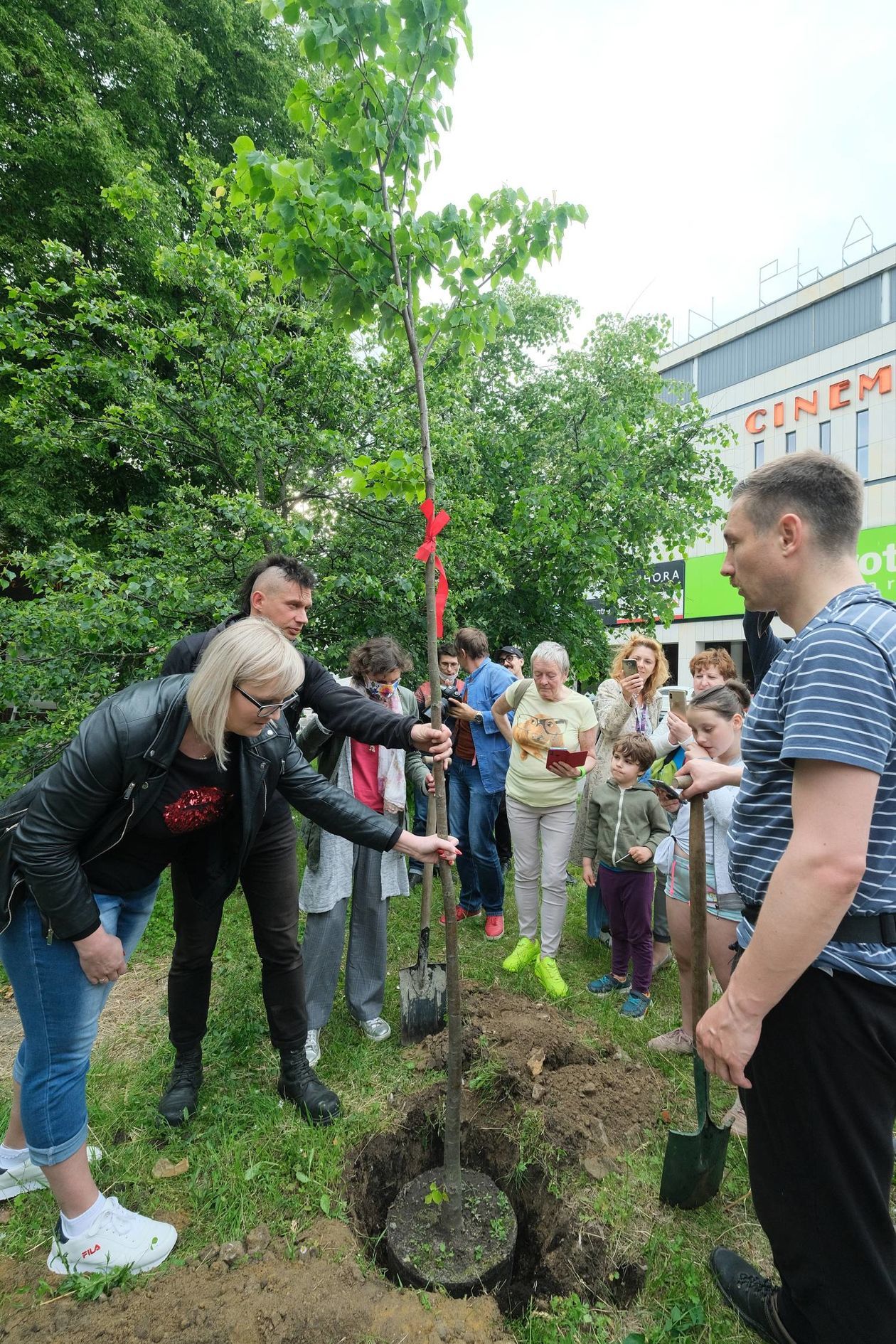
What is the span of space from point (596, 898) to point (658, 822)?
1.04 meters

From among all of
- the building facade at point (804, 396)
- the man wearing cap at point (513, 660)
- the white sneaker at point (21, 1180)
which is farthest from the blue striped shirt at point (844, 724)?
the building facade at point (804, 396)

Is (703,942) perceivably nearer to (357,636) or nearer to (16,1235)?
(16,1235)

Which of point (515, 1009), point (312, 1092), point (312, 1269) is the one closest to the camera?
point (312, 1269)


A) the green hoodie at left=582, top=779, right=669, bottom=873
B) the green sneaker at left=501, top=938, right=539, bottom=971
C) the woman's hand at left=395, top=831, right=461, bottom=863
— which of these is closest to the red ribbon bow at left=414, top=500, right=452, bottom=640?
the woman's hand at left=395, top=831, right=461, bottom=863

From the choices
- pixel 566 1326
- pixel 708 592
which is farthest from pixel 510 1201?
pixel 708 592

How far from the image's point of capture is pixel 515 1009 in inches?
145

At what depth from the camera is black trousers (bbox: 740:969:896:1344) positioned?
143 cm

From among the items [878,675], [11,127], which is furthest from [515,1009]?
[11,127]

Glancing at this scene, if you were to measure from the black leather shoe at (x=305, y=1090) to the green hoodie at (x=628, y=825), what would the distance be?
1.98 meters

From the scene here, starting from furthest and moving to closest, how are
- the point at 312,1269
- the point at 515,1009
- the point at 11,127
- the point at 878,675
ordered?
the point at 11,127 → the point at 515,1009 → the point at 312,1269 → the point at 878,675

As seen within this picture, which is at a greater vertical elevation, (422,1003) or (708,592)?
(708,592)

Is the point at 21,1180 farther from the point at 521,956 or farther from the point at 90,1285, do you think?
the point at 521,956

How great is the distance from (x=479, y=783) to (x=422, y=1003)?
6.64 feet

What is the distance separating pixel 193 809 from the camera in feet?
7.18
